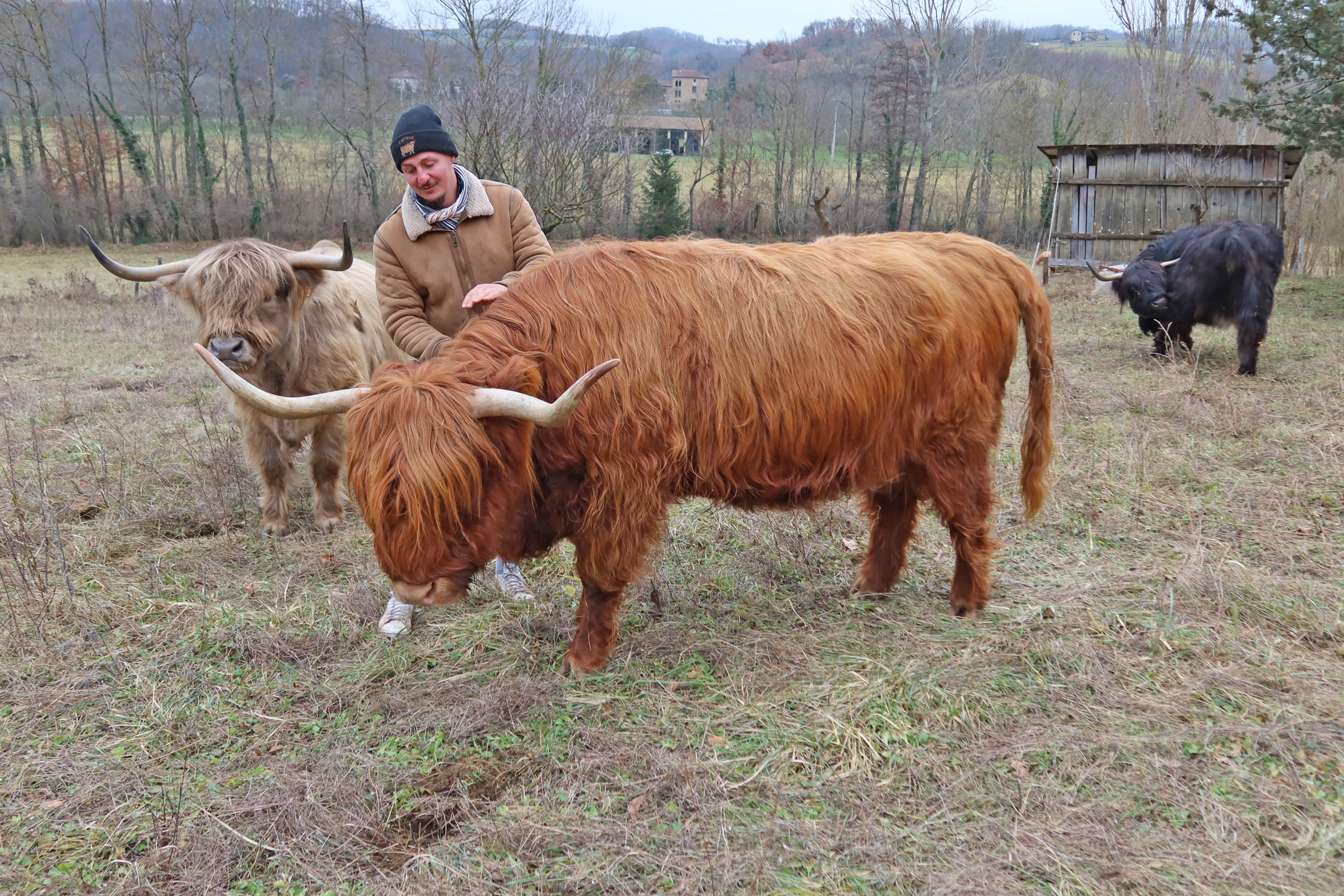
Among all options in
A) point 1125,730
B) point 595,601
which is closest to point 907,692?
point 1125,730

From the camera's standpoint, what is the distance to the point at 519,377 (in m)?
2.64

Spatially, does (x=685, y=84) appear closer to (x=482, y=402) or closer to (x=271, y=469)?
(x=271, y=469)

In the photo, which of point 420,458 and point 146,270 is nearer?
point 420,458

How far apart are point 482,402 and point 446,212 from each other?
146cm

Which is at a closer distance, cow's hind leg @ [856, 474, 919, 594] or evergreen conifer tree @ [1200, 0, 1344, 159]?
cow's hind leg @ [856, 474, 919, 594]

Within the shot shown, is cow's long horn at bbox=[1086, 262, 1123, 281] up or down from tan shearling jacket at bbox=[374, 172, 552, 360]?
down

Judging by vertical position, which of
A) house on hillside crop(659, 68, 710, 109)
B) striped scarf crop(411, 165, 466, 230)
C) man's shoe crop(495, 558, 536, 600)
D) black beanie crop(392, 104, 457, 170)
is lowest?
man's shoe crop(495, 558, 536, 600)

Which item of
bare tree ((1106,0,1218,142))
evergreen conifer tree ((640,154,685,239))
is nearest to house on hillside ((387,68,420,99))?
evergreen conifer tree ((640,154,685,239))

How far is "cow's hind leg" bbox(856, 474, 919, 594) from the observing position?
3.78 m

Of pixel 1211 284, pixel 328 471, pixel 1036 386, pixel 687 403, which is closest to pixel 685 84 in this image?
pixel 1211 284

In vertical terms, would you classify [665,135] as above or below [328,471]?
above

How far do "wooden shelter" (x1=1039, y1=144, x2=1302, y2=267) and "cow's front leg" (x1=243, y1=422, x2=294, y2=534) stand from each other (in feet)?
51.0

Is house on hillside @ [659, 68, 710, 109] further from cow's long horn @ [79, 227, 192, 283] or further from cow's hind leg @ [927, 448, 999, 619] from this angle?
cow's hind leg @ [927, 448, 999, 619]

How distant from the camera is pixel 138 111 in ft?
104
